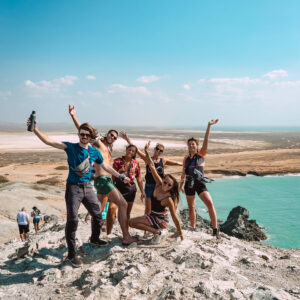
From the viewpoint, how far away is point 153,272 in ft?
14.6

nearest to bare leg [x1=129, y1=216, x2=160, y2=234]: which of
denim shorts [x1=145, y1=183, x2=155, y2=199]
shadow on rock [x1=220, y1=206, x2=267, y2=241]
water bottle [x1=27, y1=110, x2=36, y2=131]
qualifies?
denim shorts [x1=145, y1=183, x2=155, y2=199]

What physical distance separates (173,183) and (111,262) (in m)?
1.77

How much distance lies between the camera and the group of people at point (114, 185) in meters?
4.63

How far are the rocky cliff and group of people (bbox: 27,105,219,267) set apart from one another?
363 millimetres

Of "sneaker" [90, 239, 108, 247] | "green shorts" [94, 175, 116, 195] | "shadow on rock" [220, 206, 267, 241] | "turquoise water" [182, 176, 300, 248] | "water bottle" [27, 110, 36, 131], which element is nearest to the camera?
"water bottle" [27, 110, 36, 131]

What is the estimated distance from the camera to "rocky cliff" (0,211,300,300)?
3885 millimetres

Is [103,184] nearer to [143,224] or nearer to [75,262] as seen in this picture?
[143,224]

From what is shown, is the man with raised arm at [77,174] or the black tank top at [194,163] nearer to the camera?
the man with raised arm at [77,174]

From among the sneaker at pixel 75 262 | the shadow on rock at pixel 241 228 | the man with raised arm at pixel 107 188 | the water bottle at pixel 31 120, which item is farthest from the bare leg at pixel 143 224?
the shadow on rock at pixel 241 228

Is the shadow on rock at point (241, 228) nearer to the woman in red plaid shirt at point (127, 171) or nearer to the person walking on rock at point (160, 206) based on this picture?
the person walking on rock at point (160, 206)

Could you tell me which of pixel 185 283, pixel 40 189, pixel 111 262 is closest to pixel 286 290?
pixel 185 283

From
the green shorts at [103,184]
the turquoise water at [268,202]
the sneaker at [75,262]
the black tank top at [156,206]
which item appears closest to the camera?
the sneaker at [75,262]

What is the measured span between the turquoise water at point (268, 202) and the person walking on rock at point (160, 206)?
34.5 ft

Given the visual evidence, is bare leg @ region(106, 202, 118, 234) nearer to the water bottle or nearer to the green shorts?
the green shorts
